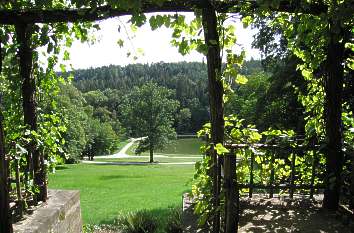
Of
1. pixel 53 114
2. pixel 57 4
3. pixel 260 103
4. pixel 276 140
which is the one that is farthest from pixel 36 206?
pixel 260 103

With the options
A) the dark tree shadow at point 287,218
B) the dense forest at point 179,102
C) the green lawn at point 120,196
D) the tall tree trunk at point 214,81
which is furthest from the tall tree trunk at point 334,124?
the green lawn at point 120,196

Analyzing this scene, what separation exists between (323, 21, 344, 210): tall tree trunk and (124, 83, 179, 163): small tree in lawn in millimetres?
49735

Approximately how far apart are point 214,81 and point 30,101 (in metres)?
3.78

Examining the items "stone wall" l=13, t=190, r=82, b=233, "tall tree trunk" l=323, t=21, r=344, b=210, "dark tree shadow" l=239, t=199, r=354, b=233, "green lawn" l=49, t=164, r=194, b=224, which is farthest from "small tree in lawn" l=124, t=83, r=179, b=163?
"tall tree trunk" l=323, t=21, r=344, b=210

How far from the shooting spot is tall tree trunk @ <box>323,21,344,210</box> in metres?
5.97

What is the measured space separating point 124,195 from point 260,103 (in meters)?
8.53

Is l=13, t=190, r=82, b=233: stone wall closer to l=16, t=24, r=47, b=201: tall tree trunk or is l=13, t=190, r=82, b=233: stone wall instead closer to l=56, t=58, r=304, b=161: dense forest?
l=16, t=24, r=47, b=201: tall tree trunk

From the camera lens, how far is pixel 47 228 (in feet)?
20.4

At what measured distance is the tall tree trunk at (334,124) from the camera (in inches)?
235

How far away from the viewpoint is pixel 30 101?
708 cm

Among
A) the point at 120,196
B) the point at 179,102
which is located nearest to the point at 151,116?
the point at 179,102

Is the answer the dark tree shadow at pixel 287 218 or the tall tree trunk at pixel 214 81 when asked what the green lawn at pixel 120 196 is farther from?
the tall tree trunk at pixel 214 81

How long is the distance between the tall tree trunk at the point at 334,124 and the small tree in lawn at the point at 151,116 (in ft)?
163

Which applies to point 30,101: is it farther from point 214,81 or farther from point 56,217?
point 214,81
